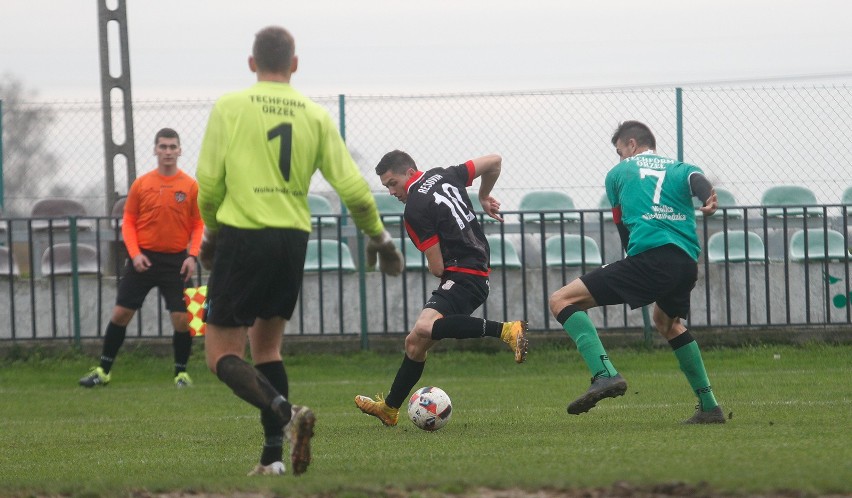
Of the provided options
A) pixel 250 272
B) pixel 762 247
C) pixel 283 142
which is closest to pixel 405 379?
pixel 250 272

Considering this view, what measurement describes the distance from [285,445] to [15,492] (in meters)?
2.01

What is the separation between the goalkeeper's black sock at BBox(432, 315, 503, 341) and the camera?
768 centimetres

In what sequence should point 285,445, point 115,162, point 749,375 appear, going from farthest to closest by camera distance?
point 115,162, point 749,375, point 285,445

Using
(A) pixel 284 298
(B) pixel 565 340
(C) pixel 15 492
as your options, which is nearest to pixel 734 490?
(A) pixel 284 298

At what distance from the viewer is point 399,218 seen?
1333cm

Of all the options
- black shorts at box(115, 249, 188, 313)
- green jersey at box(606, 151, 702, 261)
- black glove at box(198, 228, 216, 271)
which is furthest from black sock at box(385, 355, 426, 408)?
black shorts at box(115, 249, 188, 313)

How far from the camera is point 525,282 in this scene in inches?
518

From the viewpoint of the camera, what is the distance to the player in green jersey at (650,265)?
285 inches

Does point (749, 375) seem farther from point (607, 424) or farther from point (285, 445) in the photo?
point (285, 445)

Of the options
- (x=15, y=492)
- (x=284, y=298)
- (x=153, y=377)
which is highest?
(x=284, y=298)

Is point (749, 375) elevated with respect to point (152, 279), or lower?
lower

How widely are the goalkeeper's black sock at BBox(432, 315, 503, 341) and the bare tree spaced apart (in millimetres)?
7890

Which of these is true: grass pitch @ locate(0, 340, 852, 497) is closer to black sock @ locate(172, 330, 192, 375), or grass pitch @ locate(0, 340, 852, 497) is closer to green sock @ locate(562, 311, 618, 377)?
black sock @ locate(172, 330, 192, 375)

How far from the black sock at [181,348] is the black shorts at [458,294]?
4.32 metres
